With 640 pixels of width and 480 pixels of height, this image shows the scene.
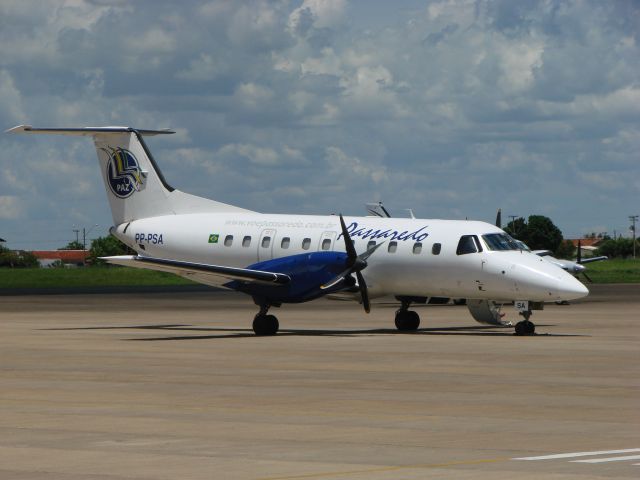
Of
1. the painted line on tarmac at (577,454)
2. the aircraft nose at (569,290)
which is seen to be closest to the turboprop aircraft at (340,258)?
the aircraft nose at (569,290)

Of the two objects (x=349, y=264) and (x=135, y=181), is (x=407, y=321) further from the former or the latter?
(x=135, y=181)

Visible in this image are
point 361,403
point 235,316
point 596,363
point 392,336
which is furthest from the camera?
point 235,316

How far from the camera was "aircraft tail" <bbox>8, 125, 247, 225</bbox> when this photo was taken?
39312 millimetres

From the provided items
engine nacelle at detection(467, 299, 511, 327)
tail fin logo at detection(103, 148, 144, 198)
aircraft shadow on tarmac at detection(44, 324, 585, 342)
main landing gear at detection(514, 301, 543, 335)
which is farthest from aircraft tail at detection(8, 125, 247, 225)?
main landing gear at detection(514, 301, 543, 335)

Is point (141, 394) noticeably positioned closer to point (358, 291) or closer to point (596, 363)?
point (596, 363)

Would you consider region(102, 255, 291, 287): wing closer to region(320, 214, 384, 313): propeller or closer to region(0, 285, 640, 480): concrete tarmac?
region(320, 214, 384, 313): propeller

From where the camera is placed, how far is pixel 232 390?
2048 cm

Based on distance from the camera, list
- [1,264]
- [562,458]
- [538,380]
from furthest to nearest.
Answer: [1,264], [538,380], [562,458]

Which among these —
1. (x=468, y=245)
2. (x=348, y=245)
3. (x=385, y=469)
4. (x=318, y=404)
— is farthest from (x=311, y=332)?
(x=385, y=469)

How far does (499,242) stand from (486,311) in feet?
8.77

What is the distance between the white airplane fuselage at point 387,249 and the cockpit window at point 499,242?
7.1 inches

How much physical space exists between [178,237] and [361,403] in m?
19.7

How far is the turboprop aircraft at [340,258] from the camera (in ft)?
110

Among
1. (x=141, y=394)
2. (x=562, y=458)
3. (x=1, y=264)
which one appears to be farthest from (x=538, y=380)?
(x=1, y=264)
